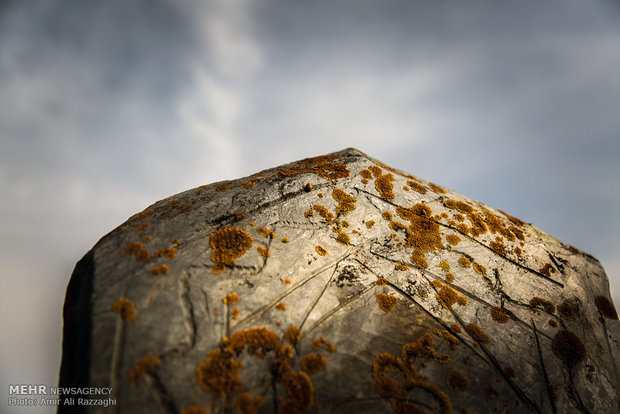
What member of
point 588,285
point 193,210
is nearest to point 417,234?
point 588,285

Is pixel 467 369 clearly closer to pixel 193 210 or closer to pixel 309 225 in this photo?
pixel 309 225

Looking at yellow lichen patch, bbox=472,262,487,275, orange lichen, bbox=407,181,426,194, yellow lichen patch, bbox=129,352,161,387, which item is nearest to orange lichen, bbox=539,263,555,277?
yellow lichen patch, bbox=472,262,487,275

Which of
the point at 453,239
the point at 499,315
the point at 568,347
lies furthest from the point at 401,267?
the point at 568,347

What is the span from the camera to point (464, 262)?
5031mm

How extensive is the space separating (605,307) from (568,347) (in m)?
2.08

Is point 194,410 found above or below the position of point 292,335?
below

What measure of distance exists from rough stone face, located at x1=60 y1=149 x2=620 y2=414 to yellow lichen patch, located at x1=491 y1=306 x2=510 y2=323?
0.04 metres

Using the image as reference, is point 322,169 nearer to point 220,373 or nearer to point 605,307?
point 220,373

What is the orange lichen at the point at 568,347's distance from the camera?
14.1 ft

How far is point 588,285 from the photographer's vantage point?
18.3ft

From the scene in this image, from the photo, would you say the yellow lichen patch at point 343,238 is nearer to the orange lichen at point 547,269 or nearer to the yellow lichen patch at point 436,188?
Result: the yellow lichen patch at point 436,188

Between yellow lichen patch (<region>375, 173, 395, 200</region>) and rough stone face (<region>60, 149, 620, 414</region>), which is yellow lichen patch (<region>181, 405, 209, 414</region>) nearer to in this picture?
rough stone face (<region>60, 149, 620, 414</region>)

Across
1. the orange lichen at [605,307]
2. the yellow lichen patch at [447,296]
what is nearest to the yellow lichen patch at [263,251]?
the yellow lichen patch at [447,296]

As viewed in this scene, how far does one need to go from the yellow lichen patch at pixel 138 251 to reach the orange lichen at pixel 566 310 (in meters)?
7.55
